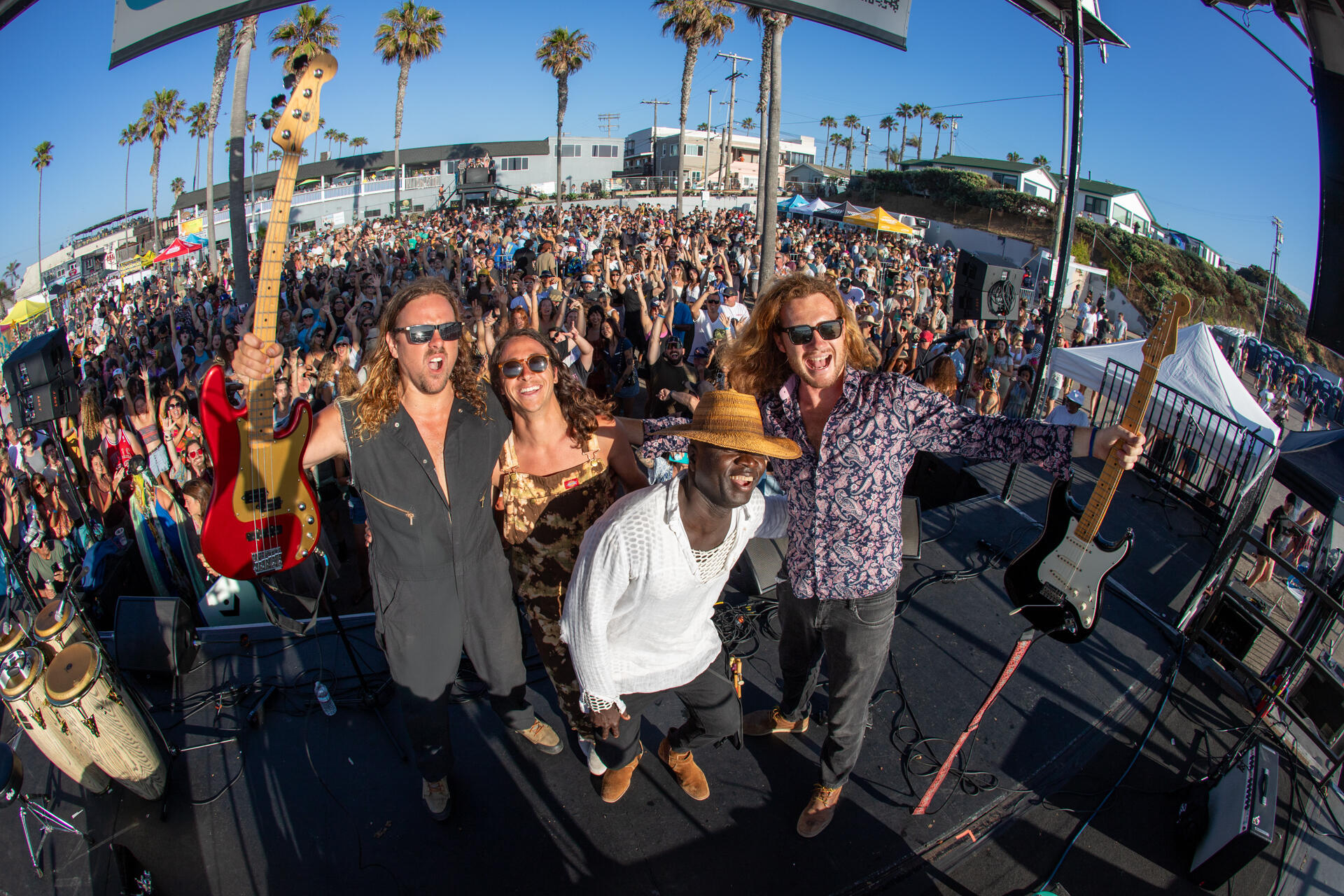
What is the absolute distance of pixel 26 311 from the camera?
51.2 feet

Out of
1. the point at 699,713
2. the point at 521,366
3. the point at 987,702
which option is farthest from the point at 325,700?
the point at 987,702

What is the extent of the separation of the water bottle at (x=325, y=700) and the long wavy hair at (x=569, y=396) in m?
1.68

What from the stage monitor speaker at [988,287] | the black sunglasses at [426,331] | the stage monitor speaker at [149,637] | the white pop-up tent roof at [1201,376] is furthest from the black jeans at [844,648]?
the stage monitor speaker at [988,287]

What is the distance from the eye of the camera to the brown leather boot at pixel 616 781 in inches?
97.4

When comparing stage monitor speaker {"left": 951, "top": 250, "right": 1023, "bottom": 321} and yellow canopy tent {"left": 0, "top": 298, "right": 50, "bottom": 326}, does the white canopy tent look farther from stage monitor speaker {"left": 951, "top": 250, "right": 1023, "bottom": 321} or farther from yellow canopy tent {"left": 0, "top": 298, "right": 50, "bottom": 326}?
yellow canopy tent {"left": 0, "top": 298, "right": 50, "bottom": 326}

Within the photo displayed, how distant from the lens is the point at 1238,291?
31609mm

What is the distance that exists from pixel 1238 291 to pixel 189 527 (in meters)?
42.4

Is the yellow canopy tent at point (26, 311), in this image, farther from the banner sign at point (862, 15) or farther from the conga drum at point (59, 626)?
the banner sign at point (862, 15)

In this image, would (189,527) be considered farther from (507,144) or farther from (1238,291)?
(507,144)

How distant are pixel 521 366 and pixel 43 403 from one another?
4.20 meters

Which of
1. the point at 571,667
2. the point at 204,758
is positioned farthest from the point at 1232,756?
the point at 204,758

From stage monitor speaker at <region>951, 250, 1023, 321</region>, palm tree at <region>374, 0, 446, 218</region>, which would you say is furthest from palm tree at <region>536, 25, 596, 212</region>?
stage monitor speaker at <region>951, 250, 1023, 321</region>

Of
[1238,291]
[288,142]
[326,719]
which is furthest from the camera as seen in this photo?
[1238,291]

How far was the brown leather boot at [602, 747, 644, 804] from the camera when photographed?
2475mm
